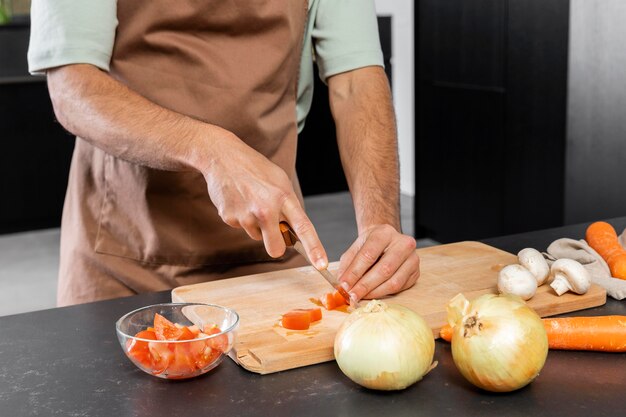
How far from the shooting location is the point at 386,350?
3.26ft

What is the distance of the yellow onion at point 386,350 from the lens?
3.26 ft

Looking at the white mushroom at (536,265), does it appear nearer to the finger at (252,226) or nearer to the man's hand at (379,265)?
the man's hand at (379,265)

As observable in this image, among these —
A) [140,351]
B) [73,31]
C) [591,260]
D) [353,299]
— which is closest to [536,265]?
[591,260]

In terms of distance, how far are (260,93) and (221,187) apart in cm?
41

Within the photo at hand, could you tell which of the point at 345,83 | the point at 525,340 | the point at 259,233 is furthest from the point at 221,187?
the point at 345,83

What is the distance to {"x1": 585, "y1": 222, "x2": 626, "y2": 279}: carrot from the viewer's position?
143 centimetres

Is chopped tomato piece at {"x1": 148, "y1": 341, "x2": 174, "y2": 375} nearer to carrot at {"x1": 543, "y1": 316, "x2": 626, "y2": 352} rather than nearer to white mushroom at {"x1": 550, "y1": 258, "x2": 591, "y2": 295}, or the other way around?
carrot at {"x1": 543, "y1": 316, "x2": 626, "y2": 352}

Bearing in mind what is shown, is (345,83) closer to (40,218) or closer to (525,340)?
(525,340)

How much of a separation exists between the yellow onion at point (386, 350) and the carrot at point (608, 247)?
21.1 inches

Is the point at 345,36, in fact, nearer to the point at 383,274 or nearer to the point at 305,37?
the point at 305,37

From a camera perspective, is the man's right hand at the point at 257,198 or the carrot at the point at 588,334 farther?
the man's right hand at the point at 257,198

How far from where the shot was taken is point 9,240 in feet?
16.1

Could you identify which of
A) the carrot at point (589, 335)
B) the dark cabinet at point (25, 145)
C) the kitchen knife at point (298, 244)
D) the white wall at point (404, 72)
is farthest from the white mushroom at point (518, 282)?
the white wall at point (404, 72)

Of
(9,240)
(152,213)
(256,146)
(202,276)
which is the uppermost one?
(256,146)
